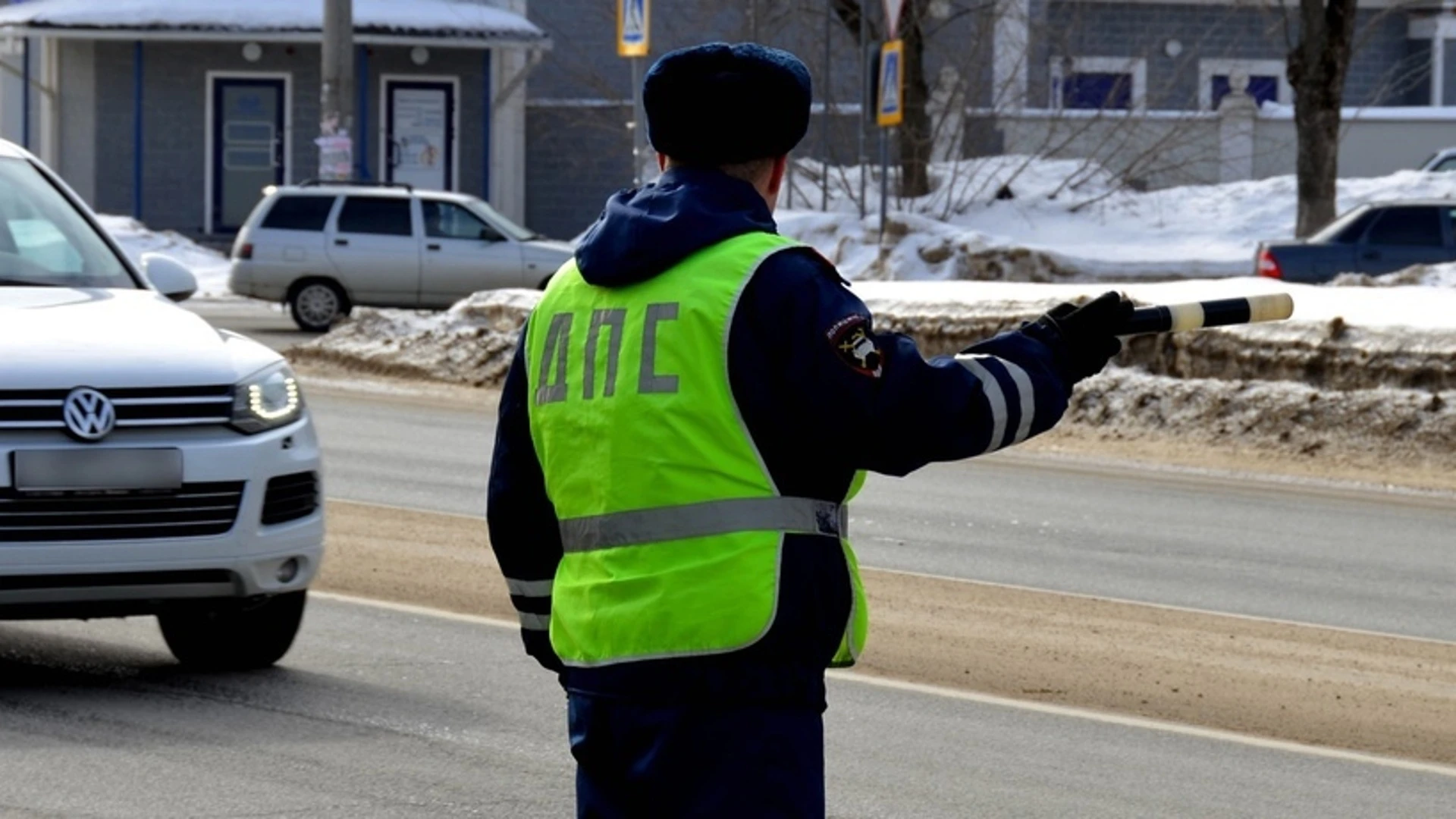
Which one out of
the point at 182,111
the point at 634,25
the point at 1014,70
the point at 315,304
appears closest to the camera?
the point at 634,25

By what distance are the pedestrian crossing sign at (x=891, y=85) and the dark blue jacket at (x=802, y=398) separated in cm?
1770

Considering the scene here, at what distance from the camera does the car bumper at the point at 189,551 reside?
7.15 m

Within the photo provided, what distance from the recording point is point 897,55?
21.0 metres

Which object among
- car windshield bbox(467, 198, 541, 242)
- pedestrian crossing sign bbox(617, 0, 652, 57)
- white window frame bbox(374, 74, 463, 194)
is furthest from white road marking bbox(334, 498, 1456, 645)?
white window frame bbox(374, 74, 463, 194)

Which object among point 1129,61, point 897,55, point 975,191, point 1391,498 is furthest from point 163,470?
point 1129,61

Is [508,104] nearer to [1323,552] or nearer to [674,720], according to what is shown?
[1323,552]

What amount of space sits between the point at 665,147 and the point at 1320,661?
5895 mm

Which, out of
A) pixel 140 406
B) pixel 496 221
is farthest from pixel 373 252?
pixel 140 406

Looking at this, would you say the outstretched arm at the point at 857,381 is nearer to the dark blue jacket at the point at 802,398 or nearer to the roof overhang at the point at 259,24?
the dark blue jacket at the point at 802,398

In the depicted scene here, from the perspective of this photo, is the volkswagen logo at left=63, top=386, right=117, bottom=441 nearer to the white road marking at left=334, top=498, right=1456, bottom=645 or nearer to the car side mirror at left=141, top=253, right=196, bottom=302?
the car side mirror at left=141, top=253, right=196, bottom=302

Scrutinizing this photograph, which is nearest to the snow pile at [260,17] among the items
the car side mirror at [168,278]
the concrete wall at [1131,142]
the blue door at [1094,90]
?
the concrete wall at [1131,142]

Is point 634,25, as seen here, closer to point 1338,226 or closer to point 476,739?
point 1338,226

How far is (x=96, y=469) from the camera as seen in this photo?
7.20 m

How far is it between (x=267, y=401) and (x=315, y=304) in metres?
19.0
